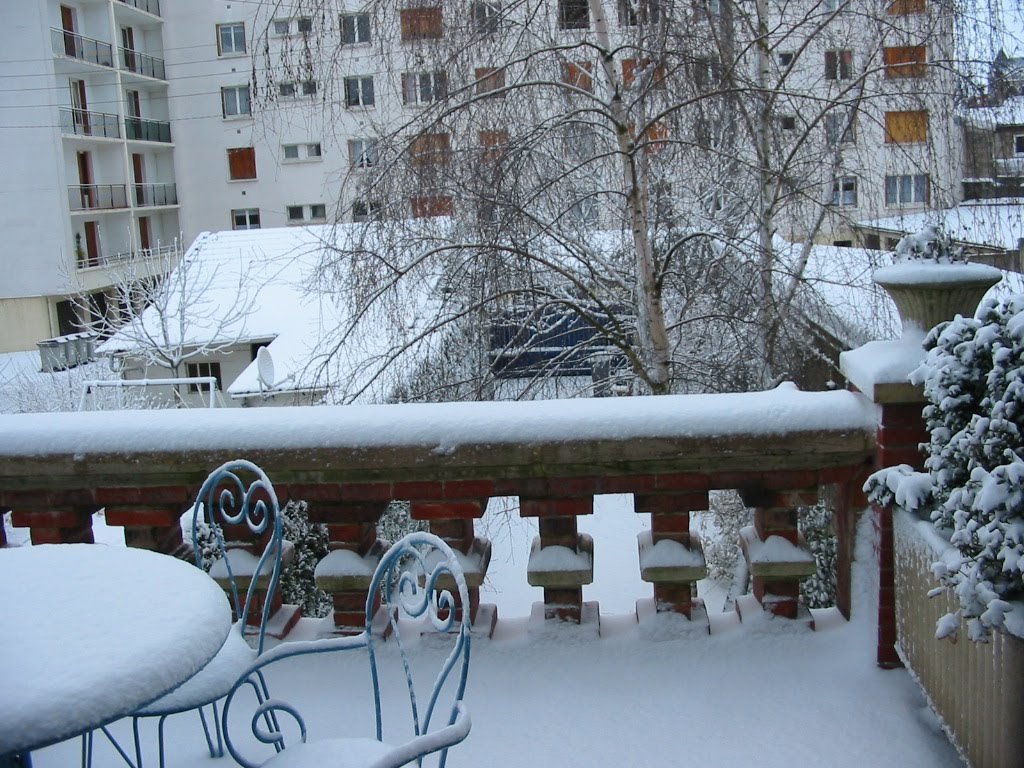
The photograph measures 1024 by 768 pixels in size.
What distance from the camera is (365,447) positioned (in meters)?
2.89

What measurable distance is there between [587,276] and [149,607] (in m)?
7.08

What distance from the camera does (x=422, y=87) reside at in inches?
290

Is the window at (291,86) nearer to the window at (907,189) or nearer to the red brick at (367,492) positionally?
the red brick at (367,492)

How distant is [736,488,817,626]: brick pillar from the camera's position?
299cm

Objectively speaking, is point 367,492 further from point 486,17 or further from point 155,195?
point 155,195

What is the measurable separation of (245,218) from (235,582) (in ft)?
104

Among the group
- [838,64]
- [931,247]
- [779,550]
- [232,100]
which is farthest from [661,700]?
[232,100]

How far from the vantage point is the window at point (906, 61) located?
7.82 meters

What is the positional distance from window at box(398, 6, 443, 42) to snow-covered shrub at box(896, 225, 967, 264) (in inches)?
198

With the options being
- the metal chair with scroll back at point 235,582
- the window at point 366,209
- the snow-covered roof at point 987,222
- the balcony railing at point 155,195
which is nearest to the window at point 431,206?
the window at point 366,209

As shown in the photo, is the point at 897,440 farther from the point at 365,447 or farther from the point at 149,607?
the point at 149,607

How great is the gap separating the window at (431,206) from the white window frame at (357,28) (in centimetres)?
120

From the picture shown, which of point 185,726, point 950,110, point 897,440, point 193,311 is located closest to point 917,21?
point 950,110

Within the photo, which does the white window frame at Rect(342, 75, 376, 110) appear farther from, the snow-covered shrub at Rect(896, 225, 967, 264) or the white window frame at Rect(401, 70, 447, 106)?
the snow-covered shrub at Rect(896, 225, 967, 264)
